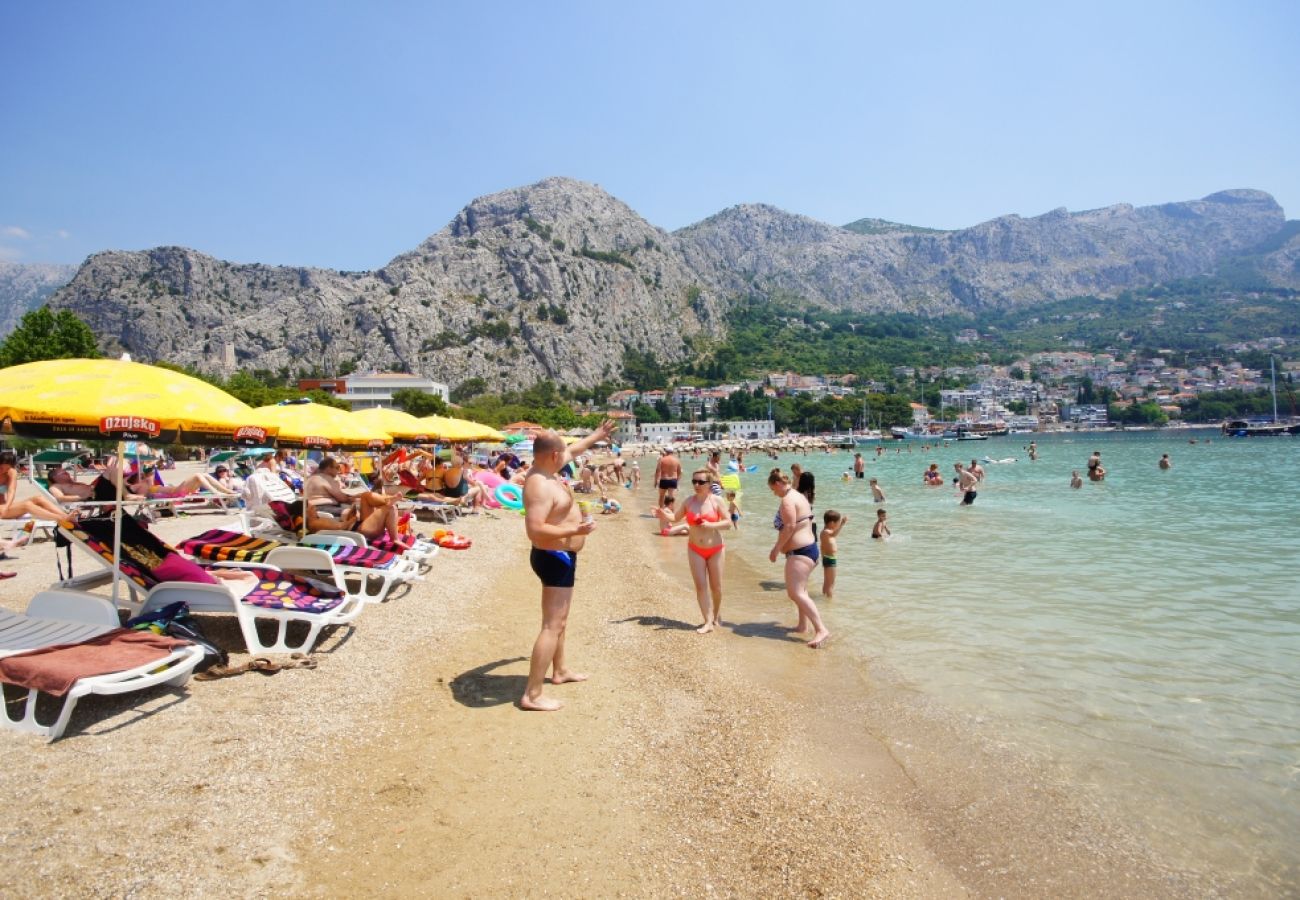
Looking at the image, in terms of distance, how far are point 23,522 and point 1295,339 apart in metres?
226

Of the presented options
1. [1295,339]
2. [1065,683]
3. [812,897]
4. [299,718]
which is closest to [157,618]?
[299,718]

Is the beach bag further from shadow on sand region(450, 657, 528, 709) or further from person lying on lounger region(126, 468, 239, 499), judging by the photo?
person lying on lounger region(126, 468, 239, 499)

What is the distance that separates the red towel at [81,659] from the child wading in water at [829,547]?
6297 mm

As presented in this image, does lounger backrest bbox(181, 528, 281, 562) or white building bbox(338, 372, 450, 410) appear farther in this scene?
white building bbox(338, 372, 450, 410)

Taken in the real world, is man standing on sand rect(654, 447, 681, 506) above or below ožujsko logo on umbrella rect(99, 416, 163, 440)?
below

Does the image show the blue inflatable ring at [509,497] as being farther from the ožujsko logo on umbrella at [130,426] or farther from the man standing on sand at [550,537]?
the man standing on sand at [550,537]

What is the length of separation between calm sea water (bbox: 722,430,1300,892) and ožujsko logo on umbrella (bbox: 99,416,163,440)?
6.11 m

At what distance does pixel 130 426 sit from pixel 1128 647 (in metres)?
8.53

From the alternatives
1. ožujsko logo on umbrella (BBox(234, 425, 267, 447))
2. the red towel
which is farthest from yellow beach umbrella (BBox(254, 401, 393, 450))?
the red towel

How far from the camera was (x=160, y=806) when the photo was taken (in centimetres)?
312

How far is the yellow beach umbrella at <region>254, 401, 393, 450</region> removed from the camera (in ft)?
28.7

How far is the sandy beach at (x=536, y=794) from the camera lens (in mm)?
2867

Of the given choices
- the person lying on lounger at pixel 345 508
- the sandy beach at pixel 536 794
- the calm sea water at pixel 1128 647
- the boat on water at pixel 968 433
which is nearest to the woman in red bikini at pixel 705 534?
the sandy beach at pixel 536 794

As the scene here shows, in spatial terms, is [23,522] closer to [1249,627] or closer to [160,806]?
[160,806]
